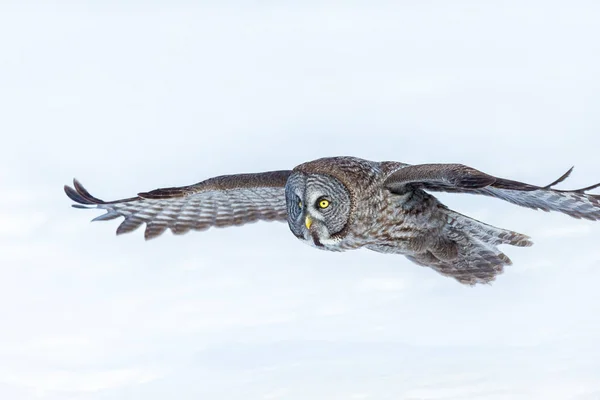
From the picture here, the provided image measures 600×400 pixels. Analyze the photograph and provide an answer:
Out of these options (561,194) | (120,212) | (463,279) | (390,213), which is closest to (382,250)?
(390,213)

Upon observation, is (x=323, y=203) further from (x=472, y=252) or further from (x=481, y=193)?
(x=472, y=252)

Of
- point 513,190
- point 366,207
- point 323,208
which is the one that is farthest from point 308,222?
point 513,190

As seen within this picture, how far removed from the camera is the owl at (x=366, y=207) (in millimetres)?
9922

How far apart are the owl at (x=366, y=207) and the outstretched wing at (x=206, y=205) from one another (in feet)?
0.04

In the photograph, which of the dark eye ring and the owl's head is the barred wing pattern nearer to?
the owl's head

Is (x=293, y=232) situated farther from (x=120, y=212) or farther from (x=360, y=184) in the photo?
(x=120, y=212)

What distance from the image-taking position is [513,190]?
9492 millimetres

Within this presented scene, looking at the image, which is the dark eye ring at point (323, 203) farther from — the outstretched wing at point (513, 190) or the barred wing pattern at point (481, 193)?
the outstretched wing at point (513, 190)

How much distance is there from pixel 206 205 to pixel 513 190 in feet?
15.3

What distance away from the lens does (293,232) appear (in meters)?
11.2

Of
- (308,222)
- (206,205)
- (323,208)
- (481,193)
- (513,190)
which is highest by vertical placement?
(206,205)

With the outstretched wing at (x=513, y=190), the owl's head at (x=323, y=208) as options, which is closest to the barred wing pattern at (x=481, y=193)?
the outstretched wing at (x=513, y=190)

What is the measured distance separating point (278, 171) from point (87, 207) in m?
2.52

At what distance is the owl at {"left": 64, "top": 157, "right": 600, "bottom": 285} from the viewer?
32.6ft
